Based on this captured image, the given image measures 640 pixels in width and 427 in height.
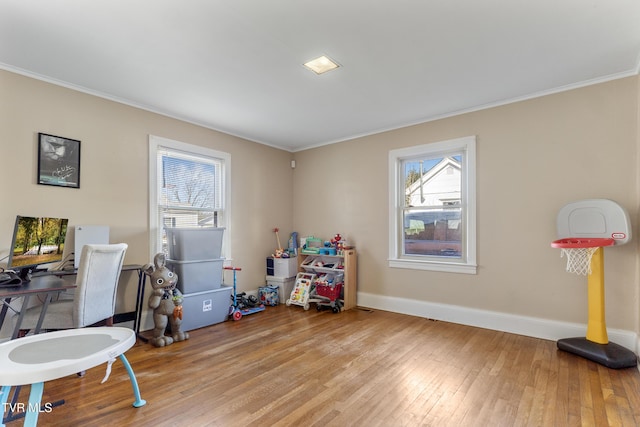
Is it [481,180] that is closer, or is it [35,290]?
[35,290]

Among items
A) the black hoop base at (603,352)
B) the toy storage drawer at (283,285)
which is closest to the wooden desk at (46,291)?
the toy storage drawer at (283,285)

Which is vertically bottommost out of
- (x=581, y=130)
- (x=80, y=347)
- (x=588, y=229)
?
(x=80, y=347)

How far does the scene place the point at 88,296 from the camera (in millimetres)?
2414

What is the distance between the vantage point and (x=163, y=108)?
12.2ft

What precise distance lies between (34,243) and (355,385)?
9.30ft

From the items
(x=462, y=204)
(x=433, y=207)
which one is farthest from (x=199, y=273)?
(x=462, y=204)

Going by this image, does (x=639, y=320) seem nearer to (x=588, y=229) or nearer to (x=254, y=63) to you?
(x=588, y=229)

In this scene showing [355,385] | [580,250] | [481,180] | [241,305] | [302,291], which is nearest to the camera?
[355,385]

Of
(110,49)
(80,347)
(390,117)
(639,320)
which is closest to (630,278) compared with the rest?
(639,320)

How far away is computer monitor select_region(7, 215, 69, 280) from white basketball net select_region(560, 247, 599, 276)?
185 inches

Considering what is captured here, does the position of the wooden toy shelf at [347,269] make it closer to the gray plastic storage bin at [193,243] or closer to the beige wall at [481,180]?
the beige wall at [481,180]

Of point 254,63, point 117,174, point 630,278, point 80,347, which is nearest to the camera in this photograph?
point 80,347

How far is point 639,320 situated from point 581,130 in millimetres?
1801

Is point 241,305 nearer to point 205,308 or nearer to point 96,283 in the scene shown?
point 205,308
